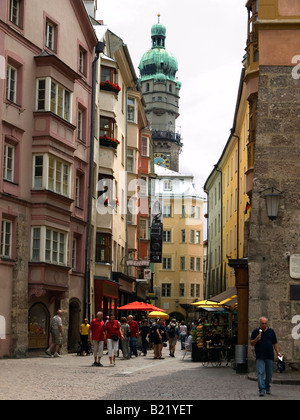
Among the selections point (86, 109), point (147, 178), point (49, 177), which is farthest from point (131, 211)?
point (49, 177)

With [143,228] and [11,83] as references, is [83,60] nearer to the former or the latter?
[11,83]

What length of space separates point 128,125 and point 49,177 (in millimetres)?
20472

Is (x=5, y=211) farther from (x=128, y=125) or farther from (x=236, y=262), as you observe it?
(x=128, y=125)

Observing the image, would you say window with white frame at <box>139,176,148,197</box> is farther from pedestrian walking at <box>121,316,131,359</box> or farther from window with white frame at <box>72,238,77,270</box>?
pedestrian walking at <box>121,316,131,359</box>

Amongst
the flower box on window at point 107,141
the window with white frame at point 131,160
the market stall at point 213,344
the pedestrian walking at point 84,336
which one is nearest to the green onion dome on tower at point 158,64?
the window with white frame at point 131,160

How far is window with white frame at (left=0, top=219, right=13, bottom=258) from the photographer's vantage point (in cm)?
2861

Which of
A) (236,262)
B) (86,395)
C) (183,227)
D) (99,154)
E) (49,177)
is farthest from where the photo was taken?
(183,227)

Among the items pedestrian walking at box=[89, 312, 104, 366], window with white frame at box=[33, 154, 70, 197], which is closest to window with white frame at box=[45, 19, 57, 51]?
window with white frame at box=[33, 154, 70, 197]

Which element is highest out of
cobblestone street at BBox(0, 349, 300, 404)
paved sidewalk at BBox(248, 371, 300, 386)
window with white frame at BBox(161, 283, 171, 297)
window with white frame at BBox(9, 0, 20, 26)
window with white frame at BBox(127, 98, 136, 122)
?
window with white frame at BBox(127, 98, 136, 122)

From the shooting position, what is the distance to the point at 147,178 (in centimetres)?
5838

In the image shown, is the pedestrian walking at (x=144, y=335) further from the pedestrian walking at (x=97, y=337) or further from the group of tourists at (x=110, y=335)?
the pedestrian walking at (x=97, y=337)

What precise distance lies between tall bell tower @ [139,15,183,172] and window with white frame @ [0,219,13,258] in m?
97.1

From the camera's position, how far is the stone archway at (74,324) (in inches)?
1390

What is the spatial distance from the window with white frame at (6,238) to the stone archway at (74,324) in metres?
6.85
